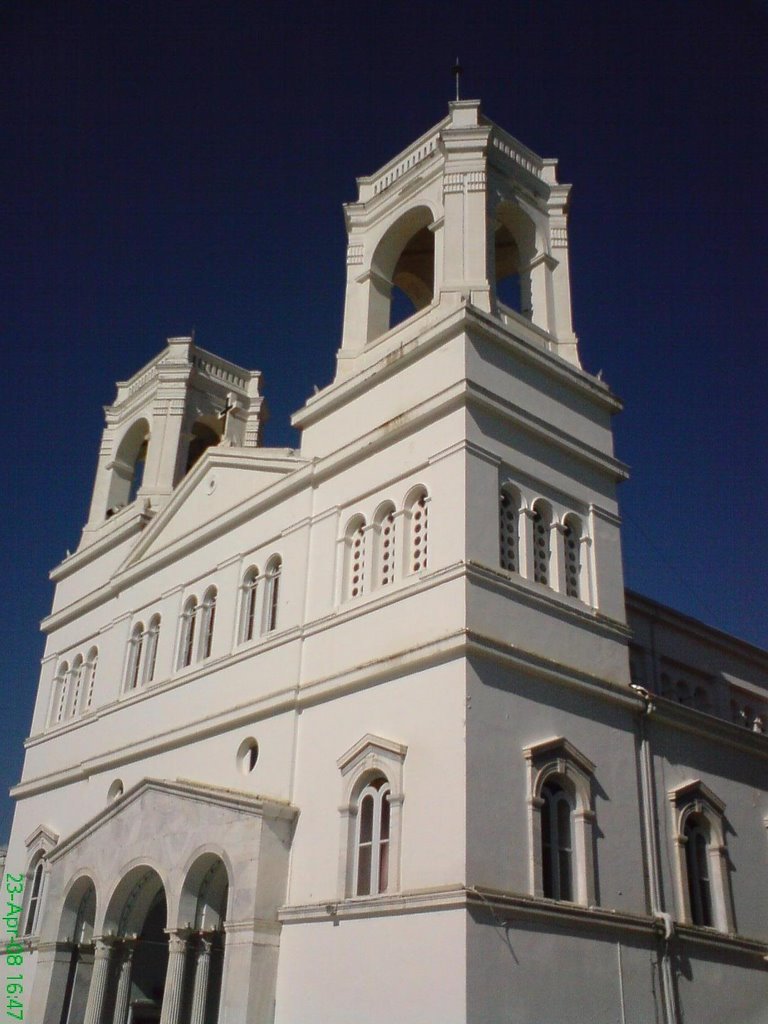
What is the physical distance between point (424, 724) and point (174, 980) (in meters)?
5.58

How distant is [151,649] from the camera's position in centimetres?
2261

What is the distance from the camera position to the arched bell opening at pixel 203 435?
27266mm

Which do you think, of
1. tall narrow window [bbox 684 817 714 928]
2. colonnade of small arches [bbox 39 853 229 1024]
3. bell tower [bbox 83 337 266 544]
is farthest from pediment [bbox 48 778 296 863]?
bell tower [bbox 83 337 266 544]

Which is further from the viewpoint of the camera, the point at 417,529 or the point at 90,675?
the point at 90,675

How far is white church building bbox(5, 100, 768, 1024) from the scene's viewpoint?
551 inches

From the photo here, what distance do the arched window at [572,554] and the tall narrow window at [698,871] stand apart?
4.27 m

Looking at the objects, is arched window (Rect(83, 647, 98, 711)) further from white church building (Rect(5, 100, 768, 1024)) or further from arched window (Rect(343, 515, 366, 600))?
arched window (Rect(343, 515, 366, 600))

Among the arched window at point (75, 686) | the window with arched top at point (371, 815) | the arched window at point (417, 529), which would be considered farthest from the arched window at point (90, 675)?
the arched window at point (417, 529)

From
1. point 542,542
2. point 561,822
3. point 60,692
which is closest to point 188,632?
point 60,692

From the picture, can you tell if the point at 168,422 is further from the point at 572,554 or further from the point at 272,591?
the point at 572,554

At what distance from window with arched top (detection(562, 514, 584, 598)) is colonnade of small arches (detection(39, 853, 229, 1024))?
7.09 meters

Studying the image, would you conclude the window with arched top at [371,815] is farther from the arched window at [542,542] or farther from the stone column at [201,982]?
the arched window at [542,542]

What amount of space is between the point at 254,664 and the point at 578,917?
726 centimetres

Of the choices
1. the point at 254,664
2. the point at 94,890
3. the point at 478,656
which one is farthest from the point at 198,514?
Result: the point at 478,656
